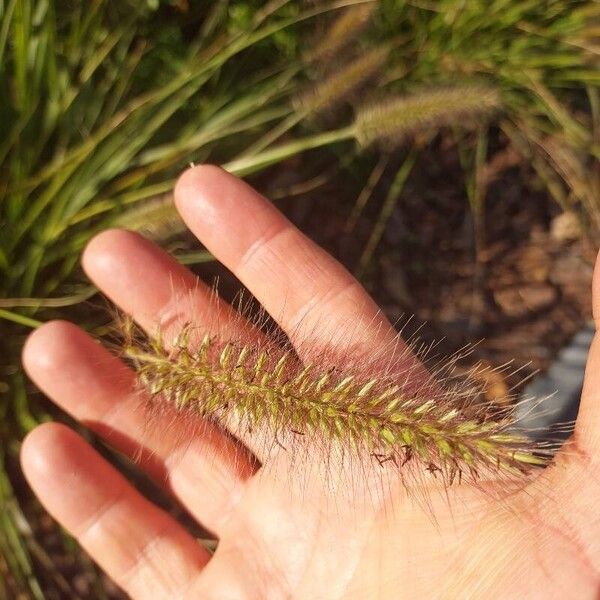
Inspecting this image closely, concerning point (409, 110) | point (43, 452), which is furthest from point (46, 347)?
point (409, 110)

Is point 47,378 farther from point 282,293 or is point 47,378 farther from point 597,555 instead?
point 597,555

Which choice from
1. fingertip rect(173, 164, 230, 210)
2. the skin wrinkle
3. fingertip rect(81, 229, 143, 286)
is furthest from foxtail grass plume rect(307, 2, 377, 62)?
the skin wrinkle

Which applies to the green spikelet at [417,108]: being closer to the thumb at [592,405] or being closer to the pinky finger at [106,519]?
the thumb at [592,405]

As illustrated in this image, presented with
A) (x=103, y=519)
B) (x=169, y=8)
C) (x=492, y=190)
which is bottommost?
(x=103, y=519)

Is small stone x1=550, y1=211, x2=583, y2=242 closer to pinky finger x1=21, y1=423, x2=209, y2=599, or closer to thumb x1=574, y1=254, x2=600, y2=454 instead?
thumb x1=574, y1=254, x2=600, y2=454

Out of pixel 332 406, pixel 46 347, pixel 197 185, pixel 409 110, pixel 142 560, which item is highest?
pixel 409 110

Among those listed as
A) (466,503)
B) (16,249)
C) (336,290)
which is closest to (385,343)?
(336,290)

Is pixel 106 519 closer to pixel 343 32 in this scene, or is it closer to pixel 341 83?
pixel 341 83
